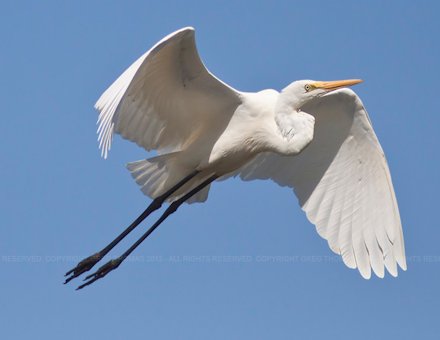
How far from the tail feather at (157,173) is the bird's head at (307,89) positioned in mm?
1401

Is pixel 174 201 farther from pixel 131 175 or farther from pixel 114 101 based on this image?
pixel 114 101

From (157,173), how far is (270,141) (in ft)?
4.63

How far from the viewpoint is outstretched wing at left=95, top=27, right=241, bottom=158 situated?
13680 mm

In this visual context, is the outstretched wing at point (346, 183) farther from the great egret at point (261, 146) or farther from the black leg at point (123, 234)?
the black leg at point (123, 234)

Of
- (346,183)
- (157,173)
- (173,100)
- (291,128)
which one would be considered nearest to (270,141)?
(291,128)

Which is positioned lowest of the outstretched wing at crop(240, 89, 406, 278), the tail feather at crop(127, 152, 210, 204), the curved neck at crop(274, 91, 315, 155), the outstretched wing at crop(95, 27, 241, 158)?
the outstretched wing at crop(240, 89, 406, 278)

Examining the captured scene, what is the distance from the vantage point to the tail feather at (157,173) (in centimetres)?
1477

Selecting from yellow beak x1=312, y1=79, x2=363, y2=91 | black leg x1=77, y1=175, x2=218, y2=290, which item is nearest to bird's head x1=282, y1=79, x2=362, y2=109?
yellow beak x1=312, y1=79, x2=363, y2=91

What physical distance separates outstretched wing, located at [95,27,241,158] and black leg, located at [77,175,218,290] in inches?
19.7

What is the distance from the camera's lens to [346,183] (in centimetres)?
1568

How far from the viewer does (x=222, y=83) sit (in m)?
14.2

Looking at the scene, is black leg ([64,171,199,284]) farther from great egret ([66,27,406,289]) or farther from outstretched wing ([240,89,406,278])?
outstretched wing ([240,89,406,278])

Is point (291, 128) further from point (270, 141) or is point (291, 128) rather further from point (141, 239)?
point (141, 239)

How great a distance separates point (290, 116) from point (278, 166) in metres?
1.61
